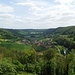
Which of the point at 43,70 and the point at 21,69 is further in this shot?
the point at 21,69

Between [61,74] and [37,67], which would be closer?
[61,74]

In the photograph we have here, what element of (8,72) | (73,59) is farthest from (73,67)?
(8,72)

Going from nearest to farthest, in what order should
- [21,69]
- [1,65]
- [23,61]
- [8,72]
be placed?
1. [8,72]
2. [1,65]
3. [21,69]
4. [23,61]

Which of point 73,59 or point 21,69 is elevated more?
point 73,59

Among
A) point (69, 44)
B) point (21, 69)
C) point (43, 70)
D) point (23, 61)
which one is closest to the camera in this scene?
point (43, 70)

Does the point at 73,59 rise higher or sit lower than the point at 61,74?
higher

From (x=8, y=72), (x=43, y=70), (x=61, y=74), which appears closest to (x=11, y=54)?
(x=43, y=70)

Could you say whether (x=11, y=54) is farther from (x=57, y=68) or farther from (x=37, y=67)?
(x=57, y=68)

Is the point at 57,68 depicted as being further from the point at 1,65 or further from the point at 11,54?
the point at 11,54

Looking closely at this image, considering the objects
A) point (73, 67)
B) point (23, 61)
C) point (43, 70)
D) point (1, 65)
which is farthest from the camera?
point (23, 61)
